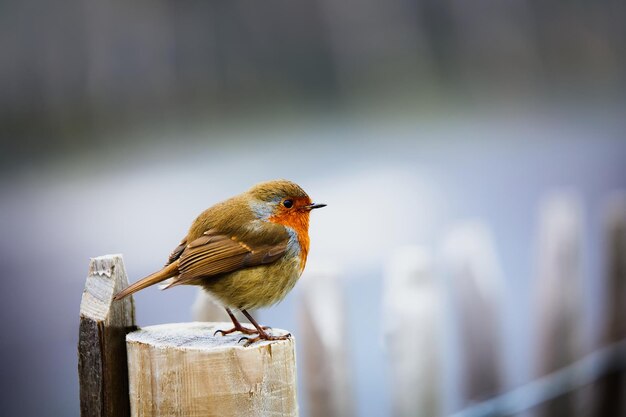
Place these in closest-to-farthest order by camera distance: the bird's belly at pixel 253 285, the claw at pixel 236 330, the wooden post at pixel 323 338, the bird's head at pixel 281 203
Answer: the claw at pixel 236 330 < the bird's belly at pixel 253 285 < the bird's head at pixel 281 203 < the wooden post at pixel 323 338

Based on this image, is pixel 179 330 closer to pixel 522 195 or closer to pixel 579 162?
pixel 522 195

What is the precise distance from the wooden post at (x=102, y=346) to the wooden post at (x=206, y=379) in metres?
0.07

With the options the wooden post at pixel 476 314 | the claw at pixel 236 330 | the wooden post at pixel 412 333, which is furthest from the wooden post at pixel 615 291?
the claw at pixel 236 330

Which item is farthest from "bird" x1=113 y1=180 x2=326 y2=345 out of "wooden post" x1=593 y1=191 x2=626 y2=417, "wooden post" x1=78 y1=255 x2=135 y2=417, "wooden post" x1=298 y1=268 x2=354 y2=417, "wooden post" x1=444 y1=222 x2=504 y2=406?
"wooden post" x1=593 y1=191 x2=626 y2=417

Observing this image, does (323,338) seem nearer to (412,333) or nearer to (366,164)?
(412,333)

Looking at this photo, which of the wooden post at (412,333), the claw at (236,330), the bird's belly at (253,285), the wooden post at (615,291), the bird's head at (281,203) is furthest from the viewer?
the wooden post at (615,291)

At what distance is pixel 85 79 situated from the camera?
26.1 ft

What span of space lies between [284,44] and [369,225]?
2.47 metres

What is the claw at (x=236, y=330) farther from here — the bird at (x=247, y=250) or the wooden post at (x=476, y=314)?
the wooden post at (x=476, y=314)

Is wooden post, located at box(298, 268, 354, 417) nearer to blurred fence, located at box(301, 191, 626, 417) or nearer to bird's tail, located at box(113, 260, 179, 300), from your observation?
blurred fence, located at box(301, 191, 626, 417)

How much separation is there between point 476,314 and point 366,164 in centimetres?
643

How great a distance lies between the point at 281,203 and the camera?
3.01 metres

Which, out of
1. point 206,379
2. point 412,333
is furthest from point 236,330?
point 412,333

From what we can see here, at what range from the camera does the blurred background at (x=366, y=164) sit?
4410 mm
